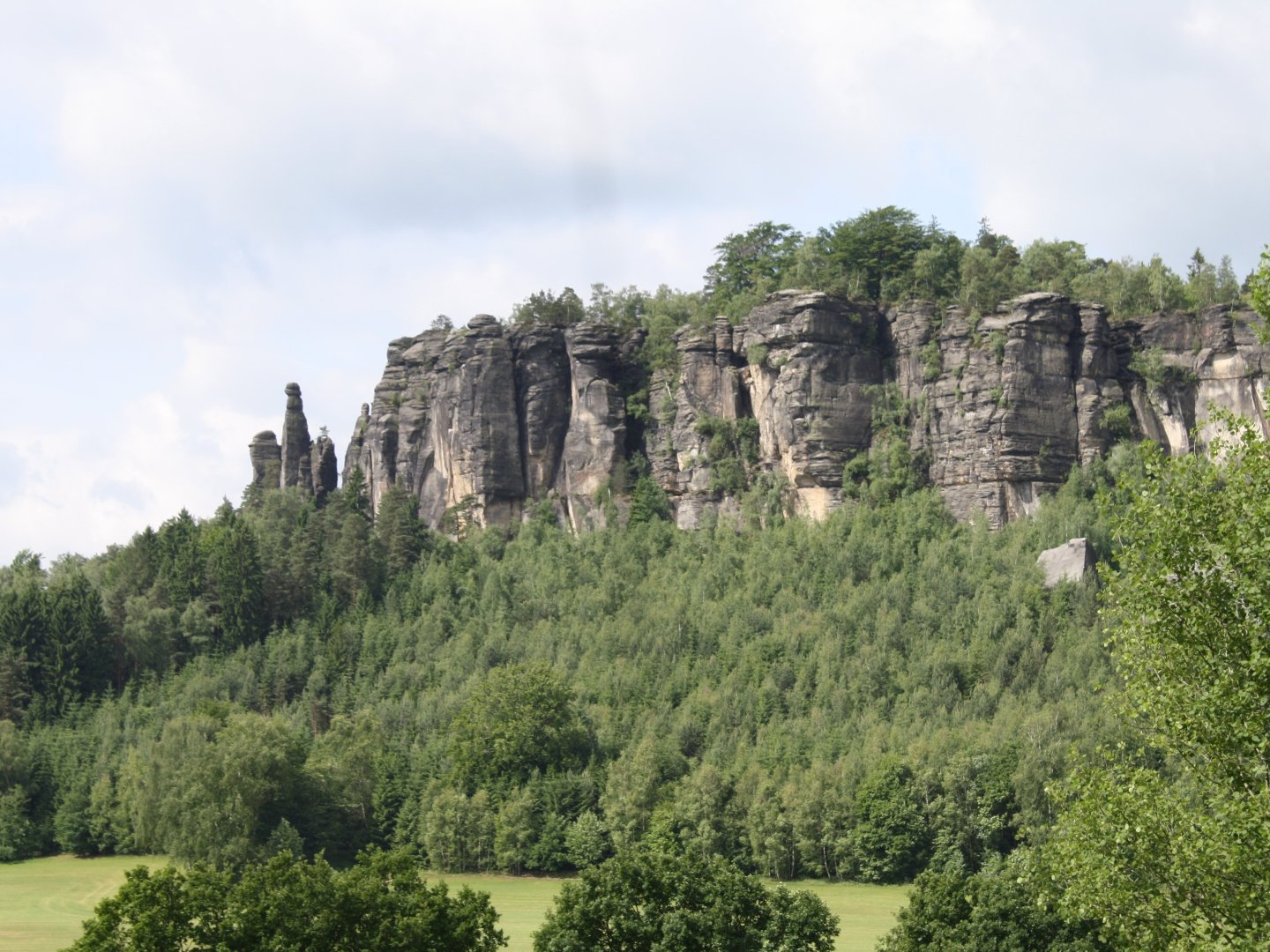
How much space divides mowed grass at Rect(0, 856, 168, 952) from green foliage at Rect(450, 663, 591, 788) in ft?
67.1

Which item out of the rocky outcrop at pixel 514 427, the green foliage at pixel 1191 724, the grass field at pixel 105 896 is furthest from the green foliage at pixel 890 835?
the green foliage at pixel 1191 724

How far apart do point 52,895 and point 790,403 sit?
64231mm

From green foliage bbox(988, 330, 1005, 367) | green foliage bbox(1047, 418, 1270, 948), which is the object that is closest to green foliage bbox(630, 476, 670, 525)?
green foliage bbox(988, 330, 1005, 367)

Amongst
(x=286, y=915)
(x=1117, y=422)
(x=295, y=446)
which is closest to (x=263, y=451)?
(x=295, y=446)

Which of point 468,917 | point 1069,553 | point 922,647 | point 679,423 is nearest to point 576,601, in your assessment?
point 679,423

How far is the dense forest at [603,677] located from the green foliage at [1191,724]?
50480 mm

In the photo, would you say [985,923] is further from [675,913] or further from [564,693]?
[564,693]

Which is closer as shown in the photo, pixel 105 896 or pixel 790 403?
pixel 105 896

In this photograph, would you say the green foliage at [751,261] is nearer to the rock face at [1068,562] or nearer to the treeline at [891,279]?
the treeline at [891,279]

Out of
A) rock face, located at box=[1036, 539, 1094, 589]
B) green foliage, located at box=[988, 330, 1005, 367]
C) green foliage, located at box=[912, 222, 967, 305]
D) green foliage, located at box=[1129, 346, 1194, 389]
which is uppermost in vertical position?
green foliage, located at box=[912, 222, 967, 305]

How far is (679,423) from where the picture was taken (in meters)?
141

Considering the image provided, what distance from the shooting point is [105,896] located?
3839 inches

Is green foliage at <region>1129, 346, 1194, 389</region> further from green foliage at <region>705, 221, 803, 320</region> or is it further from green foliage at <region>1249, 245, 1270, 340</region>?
green foliage at <region>1249, 245, 1270, 340</region>

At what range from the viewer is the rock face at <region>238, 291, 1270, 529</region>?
413 ft
